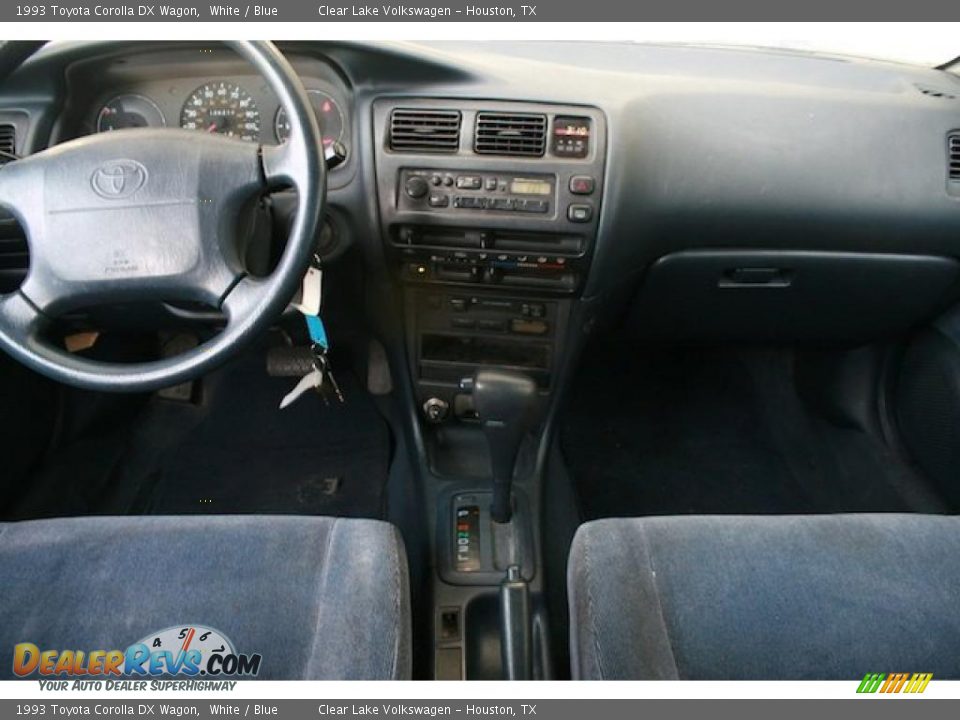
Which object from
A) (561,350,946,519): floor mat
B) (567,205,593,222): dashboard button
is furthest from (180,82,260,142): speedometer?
(561,350,946,519): floor mat

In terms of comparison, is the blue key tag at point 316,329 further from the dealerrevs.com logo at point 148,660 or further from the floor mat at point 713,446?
the floor mat at point 713,446

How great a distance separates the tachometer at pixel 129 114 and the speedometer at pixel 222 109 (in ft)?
0.19

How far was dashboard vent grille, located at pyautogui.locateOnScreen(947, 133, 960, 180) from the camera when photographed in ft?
3.94

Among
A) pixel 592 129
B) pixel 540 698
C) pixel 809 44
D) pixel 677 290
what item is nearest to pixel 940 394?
pixel 677 290

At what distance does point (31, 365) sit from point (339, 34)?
64cm

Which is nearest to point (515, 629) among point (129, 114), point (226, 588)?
point (226, 588)

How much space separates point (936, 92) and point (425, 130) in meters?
0.95

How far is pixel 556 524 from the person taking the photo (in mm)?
1458

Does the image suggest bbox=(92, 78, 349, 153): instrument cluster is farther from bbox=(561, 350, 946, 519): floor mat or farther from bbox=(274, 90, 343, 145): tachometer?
bbox=(561, 350, 946, 519): floor mat

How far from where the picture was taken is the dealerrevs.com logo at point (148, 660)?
2.76 feet

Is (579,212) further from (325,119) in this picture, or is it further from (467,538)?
(467,538)

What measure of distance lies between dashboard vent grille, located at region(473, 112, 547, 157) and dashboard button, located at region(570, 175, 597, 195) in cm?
7

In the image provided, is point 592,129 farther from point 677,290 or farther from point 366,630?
point 366,630

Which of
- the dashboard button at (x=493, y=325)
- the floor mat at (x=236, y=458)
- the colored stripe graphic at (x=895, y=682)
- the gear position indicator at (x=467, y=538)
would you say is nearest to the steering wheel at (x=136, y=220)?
the dashboard button at (x=493, y=325)
